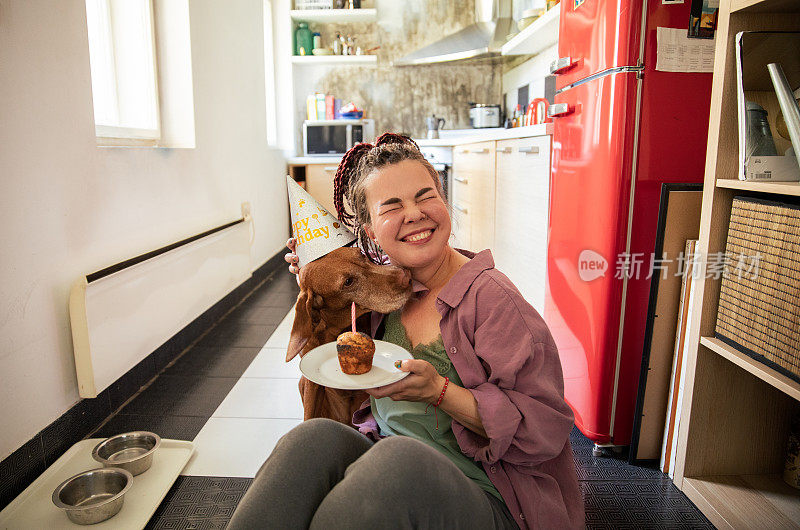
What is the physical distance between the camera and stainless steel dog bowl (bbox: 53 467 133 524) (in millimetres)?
1382

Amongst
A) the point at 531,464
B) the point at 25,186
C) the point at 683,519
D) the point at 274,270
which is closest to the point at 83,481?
the point at 25,186

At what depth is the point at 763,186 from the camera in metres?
1.20

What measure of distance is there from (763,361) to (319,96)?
4.90 meters

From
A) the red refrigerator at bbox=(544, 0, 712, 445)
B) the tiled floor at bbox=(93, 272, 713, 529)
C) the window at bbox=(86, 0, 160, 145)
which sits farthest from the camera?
the window at bbox=(86, 0, 160, 145)

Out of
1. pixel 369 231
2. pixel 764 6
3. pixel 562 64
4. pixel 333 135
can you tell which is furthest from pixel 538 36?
Answer: pixel 369 231

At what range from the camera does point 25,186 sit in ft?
5.16

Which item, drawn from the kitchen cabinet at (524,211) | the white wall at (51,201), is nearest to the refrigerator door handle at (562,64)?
the kitchen cabinet at (524,211)

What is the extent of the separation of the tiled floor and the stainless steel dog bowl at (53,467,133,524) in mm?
118

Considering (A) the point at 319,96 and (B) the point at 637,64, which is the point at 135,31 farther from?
(A) the point at 319,96

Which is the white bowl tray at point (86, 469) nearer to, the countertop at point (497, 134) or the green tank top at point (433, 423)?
the green tank top at point (433, 423)

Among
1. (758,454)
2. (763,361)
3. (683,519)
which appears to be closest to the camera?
(763,361)

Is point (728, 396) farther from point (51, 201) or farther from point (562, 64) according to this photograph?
point (51, 201)

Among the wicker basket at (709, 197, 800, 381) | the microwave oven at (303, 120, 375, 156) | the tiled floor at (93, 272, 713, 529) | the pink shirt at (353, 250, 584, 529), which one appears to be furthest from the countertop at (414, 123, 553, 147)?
the pink shirt at (353, 250, 584, 529)

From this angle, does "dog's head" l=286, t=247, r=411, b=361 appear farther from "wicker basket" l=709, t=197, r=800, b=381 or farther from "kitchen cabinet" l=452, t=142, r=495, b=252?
"kitchen cabinet" l=452, t=142, r=495, b=252
